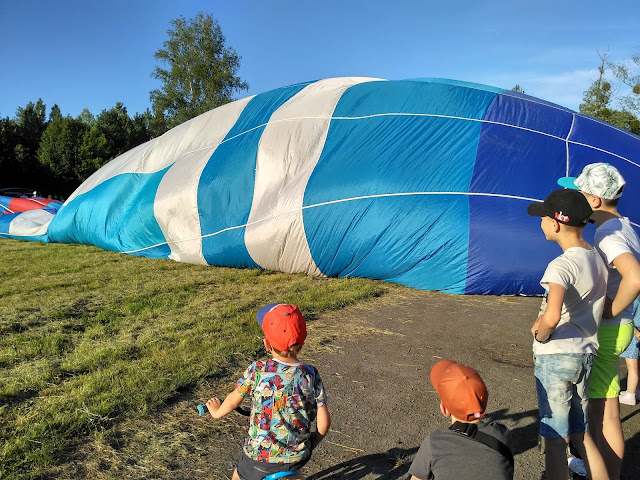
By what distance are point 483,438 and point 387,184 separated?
16.7ft

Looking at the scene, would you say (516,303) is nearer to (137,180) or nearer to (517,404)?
(517,404)

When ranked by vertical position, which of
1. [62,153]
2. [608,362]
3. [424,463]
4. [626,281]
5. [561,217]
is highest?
[62,153]

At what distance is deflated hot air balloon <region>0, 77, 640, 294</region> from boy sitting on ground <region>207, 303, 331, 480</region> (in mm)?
4462

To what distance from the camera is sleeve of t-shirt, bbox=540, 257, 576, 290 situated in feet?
6.93

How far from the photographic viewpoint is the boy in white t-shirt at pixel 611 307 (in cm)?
235

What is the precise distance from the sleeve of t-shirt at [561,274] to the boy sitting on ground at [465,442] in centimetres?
61

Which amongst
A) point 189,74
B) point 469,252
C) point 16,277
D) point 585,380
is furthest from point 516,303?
point 189,74

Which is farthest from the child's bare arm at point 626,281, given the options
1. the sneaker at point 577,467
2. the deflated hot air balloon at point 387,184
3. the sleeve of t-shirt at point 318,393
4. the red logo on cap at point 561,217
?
the deflated hot air balloon at point 387,184

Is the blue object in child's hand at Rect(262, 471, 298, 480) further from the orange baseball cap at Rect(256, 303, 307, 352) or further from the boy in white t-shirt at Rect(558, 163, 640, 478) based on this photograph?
the boy in white t-shirt at Rect(558, 163, 640, 478)

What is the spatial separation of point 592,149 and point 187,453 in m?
6.02

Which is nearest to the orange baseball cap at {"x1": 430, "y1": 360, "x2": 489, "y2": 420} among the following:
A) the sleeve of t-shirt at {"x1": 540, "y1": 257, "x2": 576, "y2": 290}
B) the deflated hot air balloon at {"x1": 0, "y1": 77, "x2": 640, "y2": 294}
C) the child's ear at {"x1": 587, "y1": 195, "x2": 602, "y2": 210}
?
the sleeve of t-shirt at {"x1": 540, "y1": 257, "x2": 576, "y2": 290}

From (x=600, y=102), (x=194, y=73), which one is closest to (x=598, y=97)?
(x=600, y=102)

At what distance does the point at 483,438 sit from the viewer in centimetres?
173

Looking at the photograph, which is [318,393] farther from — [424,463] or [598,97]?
[598,97]
